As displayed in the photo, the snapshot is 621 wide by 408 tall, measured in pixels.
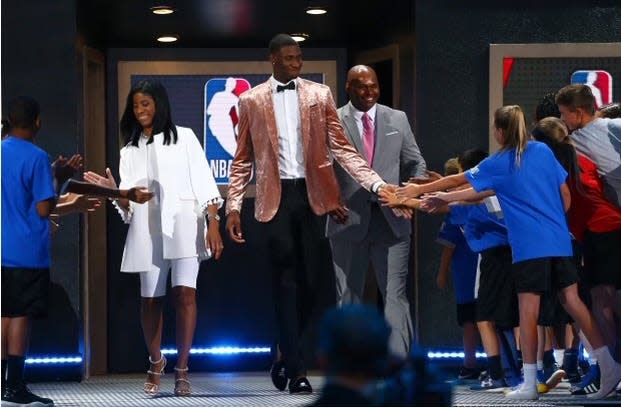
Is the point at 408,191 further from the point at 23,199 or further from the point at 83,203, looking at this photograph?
the point at 23,199

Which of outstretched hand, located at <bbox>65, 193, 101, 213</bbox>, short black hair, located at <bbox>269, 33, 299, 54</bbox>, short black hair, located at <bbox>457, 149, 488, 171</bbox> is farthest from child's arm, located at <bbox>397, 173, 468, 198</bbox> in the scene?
outstretched hand, located at <bbox>65, 193, 101, 213</bbox>

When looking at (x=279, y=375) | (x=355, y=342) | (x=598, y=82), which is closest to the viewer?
(x=355, y=342)

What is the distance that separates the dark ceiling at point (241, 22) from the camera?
973 centimetres

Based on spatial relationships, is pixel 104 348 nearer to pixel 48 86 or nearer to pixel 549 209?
pixel 48 86

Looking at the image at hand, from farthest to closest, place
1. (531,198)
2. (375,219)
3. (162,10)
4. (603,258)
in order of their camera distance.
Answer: (162,10) → (375,219) → (603,258) → (531,198)

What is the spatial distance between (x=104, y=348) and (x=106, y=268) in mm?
637

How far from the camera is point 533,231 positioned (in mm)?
7336

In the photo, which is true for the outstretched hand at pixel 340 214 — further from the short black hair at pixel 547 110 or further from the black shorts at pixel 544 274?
the short black hair at pixel 547 110

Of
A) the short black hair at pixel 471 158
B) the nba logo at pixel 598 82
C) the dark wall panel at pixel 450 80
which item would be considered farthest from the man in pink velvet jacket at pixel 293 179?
the nba logo at pixel 598 82

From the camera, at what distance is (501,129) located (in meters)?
7.50

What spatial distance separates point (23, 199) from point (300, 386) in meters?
1.90

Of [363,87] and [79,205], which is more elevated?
[363,87]

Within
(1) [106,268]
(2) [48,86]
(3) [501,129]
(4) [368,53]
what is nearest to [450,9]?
(4) [368,53]

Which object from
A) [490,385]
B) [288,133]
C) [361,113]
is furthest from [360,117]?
[490,385]
